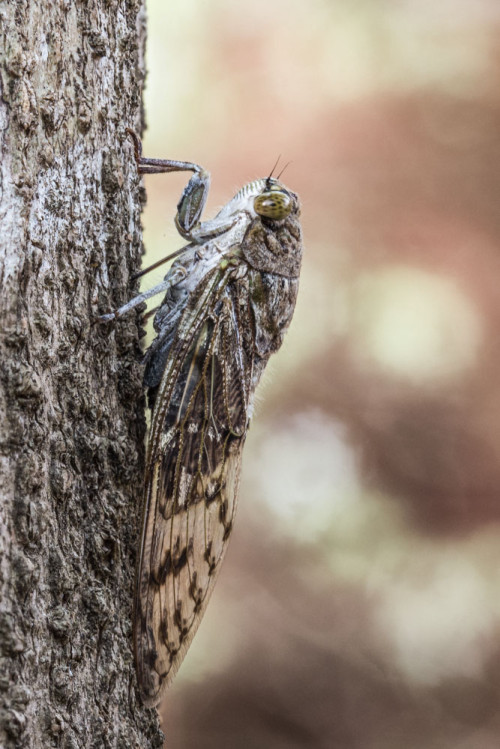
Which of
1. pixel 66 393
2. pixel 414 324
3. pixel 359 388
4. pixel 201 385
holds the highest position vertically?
pixel 414 324

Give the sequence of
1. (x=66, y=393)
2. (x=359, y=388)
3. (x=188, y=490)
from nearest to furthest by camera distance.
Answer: (x=66, y=393) < (x=188, y=490) < (x=359, y=388)

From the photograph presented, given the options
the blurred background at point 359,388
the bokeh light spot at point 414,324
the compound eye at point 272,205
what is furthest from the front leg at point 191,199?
the bokeh light spot at point 414,324

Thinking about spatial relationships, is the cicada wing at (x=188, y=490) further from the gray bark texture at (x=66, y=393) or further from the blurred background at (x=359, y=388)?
the blurred background at (x=359, y=388)

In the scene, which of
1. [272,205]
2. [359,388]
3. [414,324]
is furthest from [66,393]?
[414,324]

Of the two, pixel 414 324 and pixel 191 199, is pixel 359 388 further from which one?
pixel 191 199

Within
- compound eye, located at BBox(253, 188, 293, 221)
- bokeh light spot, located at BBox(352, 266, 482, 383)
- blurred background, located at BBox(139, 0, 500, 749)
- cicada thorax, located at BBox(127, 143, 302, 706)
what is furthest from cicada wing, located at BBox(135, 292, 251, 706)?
bokeh light spot, located at BBox(352, 266, 482, 383)

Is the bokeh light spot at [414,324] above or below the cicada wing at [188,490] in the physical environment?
above

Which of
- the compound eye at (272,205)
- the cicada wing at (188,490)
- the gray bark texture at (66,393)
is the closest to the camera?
the gray bark texture at (66,393)
